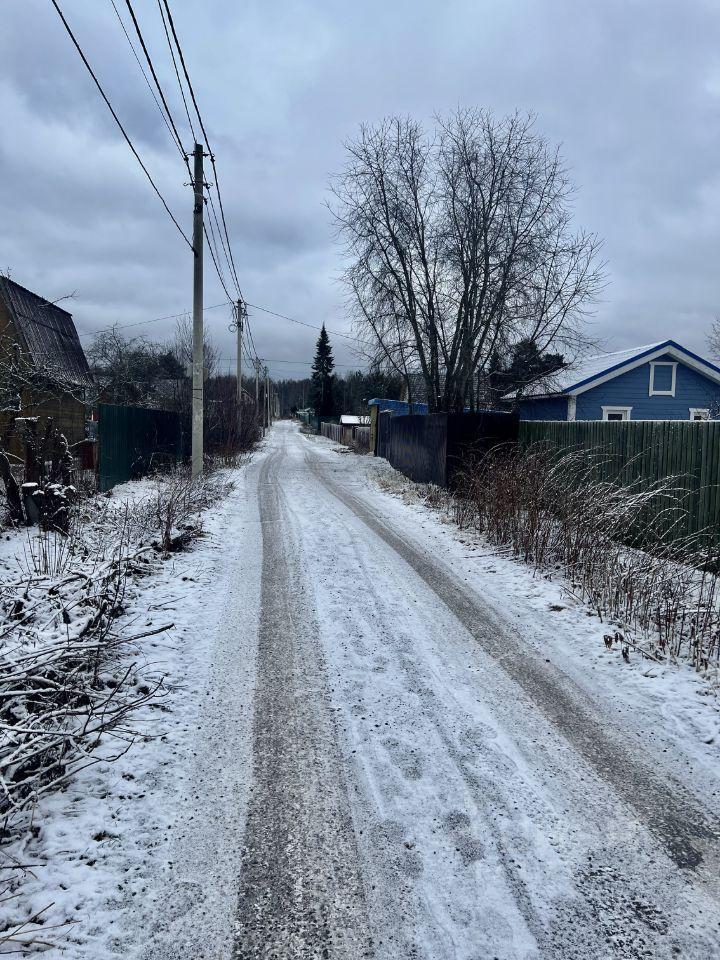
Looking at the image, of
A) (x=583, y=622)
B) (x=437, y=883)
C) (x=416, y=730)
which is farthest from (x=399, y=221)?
(x=437, y=883)

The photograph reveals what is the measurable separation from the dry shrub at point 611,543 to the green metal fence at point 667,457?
108 millimetres

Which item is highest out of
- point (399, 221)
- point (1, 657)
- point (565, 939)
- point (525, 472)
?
point (399, 221)

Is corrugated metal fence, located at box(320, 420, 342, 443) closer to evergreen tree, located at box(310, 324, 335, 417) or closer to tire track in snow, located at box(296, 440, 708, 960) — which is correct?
evergreen tree, located at box(310, 324, 335, 417)

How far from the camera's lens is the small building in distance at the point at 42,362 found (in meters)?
7.68

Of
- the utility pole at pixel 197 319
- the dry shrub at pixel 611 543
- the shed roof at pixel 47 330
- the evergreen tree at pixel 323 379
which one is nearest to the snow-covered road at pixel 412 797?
the dry shrub at pixel 611 543

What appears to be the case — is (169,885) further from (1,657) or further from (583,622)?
(583,622)

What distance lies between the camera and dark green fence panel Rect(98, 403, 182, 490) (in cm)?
1105

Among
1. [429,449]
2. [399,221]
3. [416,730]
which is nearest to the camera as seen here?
[416,730]

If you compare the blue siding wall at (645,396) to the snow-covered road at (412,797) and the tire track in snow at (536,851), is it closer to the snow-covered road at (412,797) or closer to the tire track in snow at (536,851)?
the snow-covered road at (412,797)

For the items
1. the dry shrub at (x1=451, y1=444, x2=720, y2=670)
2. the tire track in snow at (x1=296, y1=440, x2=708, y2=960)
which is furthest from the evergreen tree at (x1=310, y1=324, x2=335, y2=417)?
the tire track in snow at (x1=296, y1=440, x2=708, y2=960)

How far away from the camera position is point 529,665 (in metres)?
4.10

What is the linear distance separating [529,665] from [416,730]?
4.26 feet

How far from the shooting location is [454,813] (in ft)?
8.31

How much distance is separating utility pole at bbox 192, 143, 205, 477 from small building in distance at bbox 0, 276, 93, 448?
2373mm
